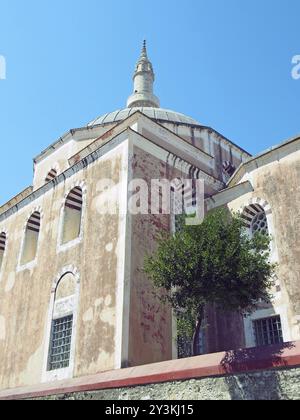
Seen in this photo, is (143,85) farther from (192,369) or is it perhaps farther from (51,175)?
(192,369)

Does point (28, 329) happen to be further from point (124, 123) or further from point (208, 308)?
point (124, 123)

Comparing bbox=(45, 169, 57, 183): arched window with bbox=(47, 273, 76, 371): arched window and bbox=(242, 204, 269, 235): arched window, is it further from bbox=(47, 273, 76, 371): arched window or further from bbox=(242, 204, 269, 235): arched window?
bbox=(242, 204, 269, 235): arched window

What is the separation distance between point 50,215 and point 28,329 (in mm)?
3529

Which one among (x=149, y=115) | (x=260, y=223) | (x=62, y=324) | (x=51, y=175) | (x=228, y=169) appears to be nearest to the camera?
(x=62, y=324)

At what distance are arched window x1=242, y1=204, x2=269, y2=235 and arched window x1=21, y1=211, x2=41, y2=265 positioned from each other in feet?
22.7

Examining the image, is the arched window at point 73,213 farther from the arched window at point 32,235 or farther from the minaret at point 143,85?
the minaret at point 143,85

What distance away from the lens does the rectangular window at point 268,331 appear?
10555mm

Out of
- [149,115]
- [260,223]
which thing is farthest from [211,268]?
[149,115]

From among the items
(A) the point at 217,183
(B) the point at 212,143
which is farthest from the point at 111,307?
(B) the point at 212,143

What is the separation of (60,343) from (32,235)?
4711mm

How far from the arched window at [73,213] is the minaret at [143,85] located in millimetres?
11206

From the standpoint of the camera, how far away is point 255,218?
40.8 ft

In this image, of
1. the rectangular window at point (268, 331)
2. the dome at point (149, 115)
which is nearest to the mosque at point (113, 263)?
the rectangular window at point (268, 331)

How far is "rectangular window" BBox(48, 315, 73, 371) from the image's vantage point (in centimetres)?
1133
